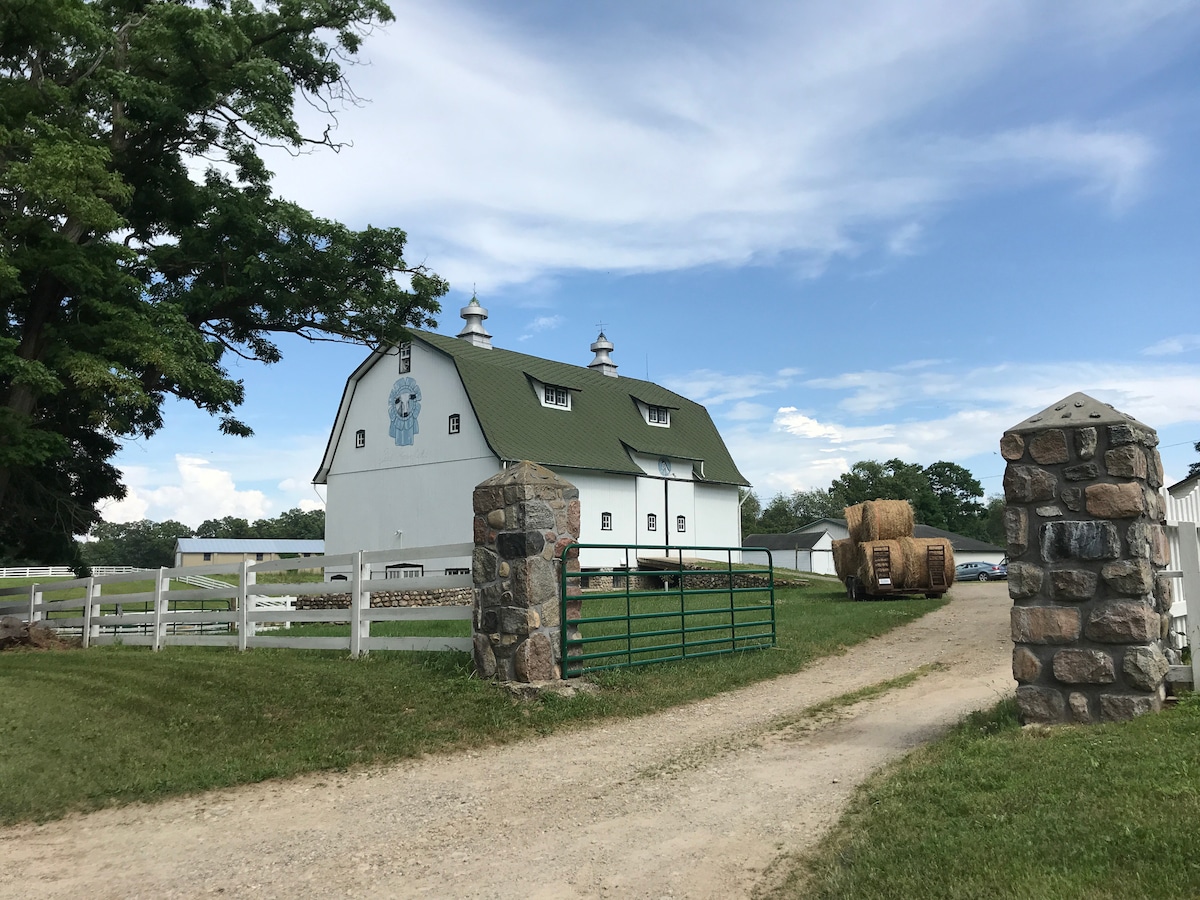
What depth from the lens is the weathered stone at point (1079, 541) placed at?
21.1ft

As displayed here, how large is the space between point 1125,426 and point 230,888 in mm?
6423

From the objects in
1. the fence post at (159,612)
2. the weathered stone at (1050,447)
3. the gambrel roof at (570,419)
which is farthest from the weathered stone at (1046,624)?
the gambrel roof at (570,419)

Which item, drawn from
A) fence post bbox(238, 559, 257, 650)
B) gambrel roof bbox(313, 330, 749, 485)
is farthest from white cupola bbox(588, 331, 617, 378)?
fence post bbox(238, 559, 257, 650)

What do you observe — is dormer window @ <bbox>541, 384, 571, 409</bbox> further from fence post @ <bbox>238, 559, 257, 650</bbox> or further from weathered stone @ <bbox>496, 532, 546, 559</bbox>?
weathered stone @ <bbox>496, 532, 546, 559</bbox>

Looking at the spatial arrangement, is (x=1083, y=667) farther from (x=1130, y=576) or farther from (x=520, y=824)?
(x=520, y=824)

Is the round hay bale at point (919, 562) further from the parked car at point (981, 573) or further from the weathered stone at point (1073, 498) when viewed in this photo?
the parked car at point (981, 573)

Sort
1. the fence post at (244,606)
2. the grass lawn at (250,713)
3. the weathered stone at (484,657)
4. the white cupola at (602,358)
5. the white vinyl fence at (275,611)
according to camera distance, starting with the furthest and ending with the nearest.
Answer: the white cupola at (602,358) < the fence post at (244,606) < the white vinyl fence at (275,611) < the weathered stone at (484,657) < the grass lawn at (250,713)

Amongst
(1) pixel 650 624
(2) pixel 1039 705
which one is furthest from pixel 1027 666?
(1) pixel 650 624

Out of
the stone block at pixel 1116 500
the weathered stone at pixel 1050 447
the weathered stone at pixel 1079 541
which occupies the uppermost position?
the weathered stone at pixel 1050 447

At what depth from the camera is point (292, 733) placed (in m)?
7.73

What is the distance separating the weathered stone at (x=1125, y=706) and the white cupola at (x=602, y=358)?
34.8 m

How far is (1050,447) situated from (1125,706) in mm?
1876

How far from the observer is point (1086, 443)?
21.6ft

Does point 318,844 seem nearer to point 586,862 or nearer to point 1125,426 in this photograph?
point 586,862
